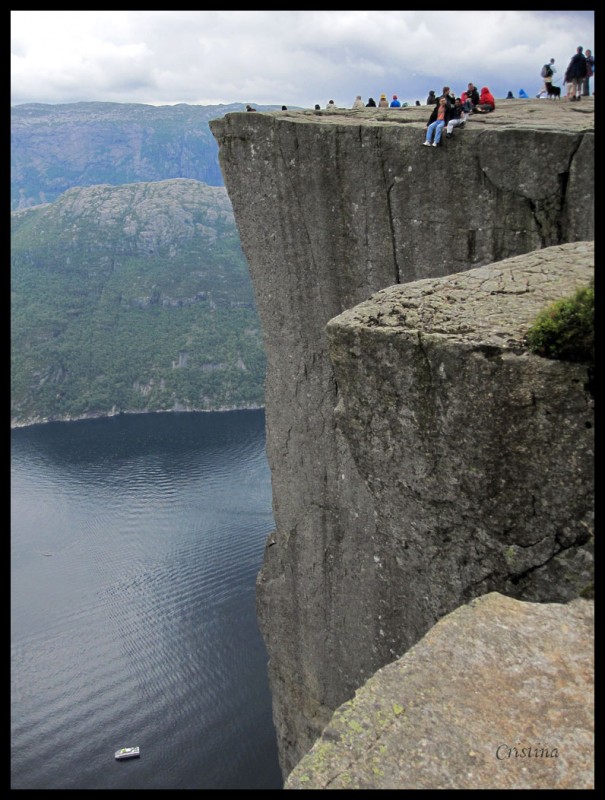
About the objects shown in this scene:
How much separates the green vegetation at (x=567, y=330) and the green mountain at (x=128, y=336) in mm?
119073

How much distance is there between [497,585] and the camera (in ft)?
23.6

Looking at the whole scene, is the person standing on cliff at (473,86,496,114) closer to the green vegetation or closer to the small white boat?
the green vegetation

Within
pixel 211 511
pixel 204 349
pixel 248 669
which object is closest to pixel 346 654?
pixel 248 669

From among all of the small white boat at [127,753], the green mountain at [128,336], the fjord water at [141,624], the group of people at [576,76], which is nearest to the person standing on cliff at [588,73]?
the group of people at [576,76]

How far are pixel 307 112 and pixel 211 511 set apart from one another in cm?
5995

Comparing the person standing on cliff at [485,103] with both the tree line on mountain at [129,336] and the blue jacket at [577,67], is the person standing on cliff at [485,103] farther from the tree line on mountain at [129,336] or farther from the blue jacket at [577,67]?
the tree line on mountain at [129,336]

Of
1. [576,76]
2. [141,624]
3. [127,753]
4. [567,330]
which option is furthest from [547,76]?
[141,624]

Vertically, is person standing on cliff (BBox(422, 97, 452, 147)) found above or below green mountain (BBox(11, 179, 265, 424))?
below

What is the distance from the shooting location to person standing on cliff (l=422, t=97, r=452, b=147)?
1229 centimetres

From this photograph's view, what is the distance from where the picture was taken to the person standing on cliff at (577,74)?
45.0ft

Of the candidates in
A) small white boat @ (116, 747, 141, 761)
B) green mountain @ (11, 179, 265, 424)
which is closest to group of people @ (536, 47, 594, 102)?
small white boat @ (116, 747, 141, 761)

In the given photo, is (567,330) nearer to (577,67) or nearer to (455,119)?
(455,119)

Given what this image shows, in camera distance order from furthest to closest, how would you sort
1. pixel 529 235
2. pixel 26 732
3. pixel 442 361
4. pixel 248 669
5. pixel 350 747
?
pixel 248 669, pixel 26 732, pixel 529 235, pixel 442 361, pixel 350 747

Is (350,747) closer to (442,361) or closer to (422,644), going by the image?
(422,644)
